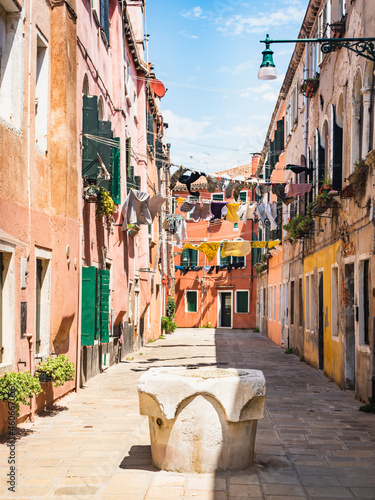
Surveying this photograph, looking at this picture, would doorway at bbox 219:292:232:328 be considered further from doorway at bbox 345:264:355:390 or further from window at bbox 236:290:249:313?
doorway at bbox 345:264:355:390

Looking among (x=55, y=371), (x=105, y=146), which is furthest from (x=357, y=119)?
(x=55, y=371)

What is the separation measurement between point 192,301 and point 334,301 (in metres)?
29.9

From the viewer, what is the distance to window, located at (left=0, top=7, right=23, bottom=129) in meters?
8.47

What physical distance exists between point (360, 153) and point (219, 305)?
1263 inches

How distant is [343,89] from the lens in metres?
13.4

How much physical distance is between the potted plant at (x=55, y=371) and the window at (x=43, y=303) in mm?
466

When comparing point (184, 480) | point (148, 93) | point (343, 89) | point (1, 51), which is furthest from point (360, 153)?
point (148, 93)

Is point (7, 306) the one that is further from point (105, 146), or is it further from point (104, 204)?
point (104, 204)

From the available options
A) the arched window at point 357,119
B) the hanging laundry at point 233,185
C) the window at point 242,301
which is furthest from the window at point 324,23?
the window at point 242,301

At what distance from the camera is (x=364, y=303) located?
37.5 ft

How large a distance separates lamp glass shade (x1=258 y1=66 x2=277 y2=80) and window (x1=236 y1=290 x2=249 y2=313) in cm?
3404

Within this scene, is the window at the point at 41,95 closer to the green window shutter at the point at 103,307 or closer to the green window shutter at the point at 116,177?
the green window shutter at the point at 103,307

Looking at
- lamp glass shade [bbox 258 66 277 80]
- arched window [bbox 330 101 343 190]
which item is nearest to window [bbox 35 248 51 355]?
lamp glass shade [bbox 258 66 277 80]

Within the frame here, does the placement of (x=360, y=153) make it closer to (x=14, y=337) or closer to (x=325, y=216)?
(x=325, y=216)
